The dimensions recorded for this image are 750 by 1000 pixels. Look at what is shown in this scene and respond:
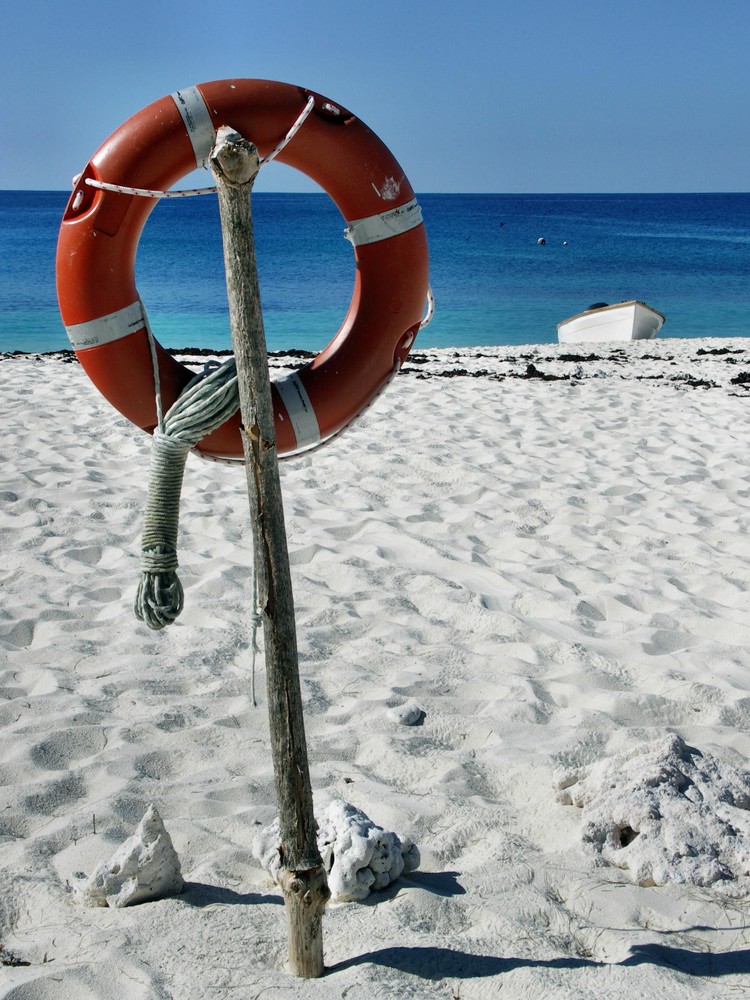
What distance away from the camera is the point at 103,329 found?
2213 mm

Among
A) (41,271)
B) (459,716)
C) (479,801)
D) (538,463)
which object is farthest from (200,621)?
(41,271)

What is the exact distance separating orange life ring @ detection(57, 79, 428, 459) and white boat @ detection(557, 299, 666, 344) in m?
10.6

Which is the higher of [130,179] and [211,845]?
[130,179]

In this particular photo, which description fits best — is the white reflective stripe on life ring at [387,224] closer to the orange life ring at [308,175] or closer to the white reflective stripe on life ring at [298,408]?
the orange life ring at [308,175]

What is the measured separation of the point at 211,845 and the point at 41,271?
1220 inches

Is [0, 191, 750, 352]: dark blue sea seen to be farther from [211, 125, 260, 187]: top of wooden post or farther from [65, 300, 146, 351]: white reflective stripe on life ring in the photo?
[211, 125, 260, 187]: top of wooden post

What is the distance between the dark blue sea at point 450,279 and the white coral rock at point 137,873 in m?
14.9

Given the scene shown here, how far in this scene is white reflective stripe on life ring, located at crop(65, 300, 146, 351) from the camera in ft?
7.25

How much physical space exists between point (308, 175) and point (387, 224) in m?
0.24

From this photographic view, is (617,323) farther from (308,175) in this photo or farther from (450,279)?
(450,279)

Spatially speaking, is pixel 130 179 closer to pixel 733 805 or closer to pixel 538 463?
pixel 733 805

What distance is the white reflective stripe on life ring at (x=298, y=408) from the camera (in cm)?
234

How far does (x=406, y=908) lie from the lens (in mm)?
1979

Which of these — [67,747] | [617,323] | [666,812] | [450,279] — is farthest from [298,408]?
[450,279]
